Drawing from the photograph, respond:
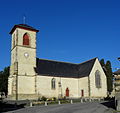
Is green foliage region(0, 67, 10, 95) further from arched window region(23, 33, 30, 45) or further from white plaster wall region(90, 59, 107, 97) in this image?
white plaster wall region(90, 59, 107, 97)

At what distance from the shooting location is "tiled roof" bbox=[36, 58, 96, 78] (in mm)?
38119

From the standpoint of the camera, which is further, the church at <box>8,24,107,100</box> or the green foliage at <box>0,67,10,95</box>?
the green foliage at <box>0,67,10,95</box>

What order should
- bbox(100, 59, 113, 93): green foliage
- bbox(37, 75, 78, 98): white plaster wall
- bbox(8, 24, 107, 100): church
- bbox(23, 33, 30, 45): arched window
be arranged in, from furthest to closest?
bbox(100, 59, 113, 93): green foliage
bbox(23, 33, 30, 45): arched window
bbox(37, 75, 78, 98): white plaster wall
bbox(8, 24, 107, 100): church

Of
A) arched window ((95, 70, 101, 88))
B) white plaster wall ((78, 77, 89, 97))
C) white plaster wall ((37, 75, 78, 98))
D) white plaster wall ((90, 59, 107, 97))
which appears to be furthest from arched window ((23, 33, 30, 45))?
arched window ((95, 70, 101, 88))

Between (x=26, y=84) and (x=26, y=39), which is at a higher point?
(x=26, y=39)

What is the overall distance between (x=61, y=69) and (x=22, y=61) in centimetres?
1027

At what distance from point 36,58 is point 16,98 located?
10.8 metres

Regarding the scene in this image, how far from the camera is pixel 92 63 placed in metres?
41.0

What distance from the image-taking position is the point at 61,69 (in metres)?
41.6

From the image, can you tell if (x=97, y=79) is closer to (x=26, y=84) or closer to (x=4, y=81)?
(x=26, y=84)

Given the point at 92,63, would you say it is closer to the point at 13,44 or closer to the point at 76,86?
the point at 76,86

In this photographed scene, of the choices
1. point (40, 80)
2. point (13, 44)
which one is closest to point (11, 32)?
point (13, 44)

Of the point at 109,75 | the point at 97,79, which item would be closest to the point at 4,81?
the point at 97,79

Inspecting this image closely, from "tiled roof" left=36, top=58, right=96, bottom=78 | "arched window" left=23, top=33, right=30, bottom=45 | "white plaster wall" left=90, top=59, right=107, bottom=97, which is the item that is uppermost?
"arched window" left=23, top=33, right=30, bottom=45
